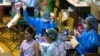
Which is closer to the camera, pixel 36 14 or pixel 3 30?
pixel 36 14

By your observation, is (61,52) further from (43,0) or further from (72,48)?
(43,0)

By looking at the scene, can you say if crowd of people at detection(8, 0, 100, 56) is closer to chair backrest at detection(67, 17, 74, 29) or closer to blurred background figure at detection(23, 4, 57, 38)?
chair backrest at detection(67, 17, 74, 29)

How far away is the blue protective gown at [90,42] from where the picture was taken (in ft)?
17.4

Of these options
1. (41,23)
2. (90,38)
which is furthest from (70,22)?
(90,38)

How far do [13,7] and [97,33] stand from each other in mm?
4467

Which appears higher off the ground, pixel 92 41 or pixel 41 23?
pixel 92 41

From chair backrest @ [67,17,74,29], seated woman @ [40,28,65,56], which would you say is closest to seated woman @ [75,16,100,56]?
seated woman @ [40,28,65,56]

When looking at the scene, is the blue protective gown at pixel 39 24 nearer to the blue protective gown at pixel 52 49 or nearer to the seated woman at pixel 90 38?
the seated woman at pixel 90 38

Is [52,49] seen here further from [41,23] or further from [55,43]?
[41,23]

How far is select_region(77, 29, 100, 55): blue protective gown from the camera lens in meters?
5.32

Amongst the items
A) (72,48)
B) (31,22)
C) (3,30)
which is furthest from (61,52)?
(3,30)

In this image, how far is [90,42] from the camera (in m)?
5.33

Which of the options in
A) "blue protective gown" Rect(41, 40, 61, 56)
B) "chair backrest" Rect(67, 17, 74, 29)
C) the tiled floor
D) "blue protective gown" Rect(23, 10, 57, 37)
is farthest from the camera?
the tiled floor

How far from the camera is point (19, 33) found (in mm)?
8883
